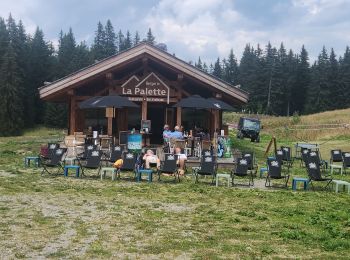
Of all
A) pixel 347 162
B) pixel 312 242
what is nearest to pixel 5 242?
pixel 312 242

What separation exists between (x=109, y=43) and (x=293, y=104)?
38459mm

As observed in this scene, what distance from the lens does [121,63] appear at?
69.3 ft

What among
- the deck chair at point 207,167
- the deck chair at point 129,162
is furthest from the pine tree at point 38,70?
the deck chair at point 207,167

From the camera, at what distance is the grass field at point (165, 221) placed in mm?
6750

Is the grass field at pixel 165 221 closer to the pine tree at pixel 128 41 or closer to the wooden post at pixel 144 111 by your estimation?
the wooden post at pixel 144 111

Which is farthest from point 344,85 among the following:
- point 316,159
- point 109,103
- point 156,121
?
point 109,103

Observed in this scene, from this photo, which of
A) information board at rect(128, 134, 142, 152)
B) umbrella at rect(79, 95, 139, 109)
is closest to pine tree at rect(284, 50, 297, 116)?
umbrella at rect(79, 95, 139, 109)

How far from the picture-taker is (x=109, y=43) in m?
97.3

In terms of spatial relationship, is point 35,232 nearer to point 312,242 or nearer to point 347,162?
point 312,242

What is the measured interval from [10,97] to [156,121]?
40.0 m

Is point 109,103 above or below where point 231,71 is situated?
below

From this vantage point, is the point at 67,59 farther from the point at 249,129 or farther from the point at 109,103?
the point at 109,103

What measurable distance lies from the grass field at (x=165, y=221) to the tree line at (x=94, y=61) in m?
50.1

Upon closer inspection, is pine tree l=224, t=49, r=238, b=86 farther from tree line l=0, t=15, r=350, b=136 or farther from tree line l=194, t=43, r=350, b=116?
tree line l=194, t=43, r=350, b=116
